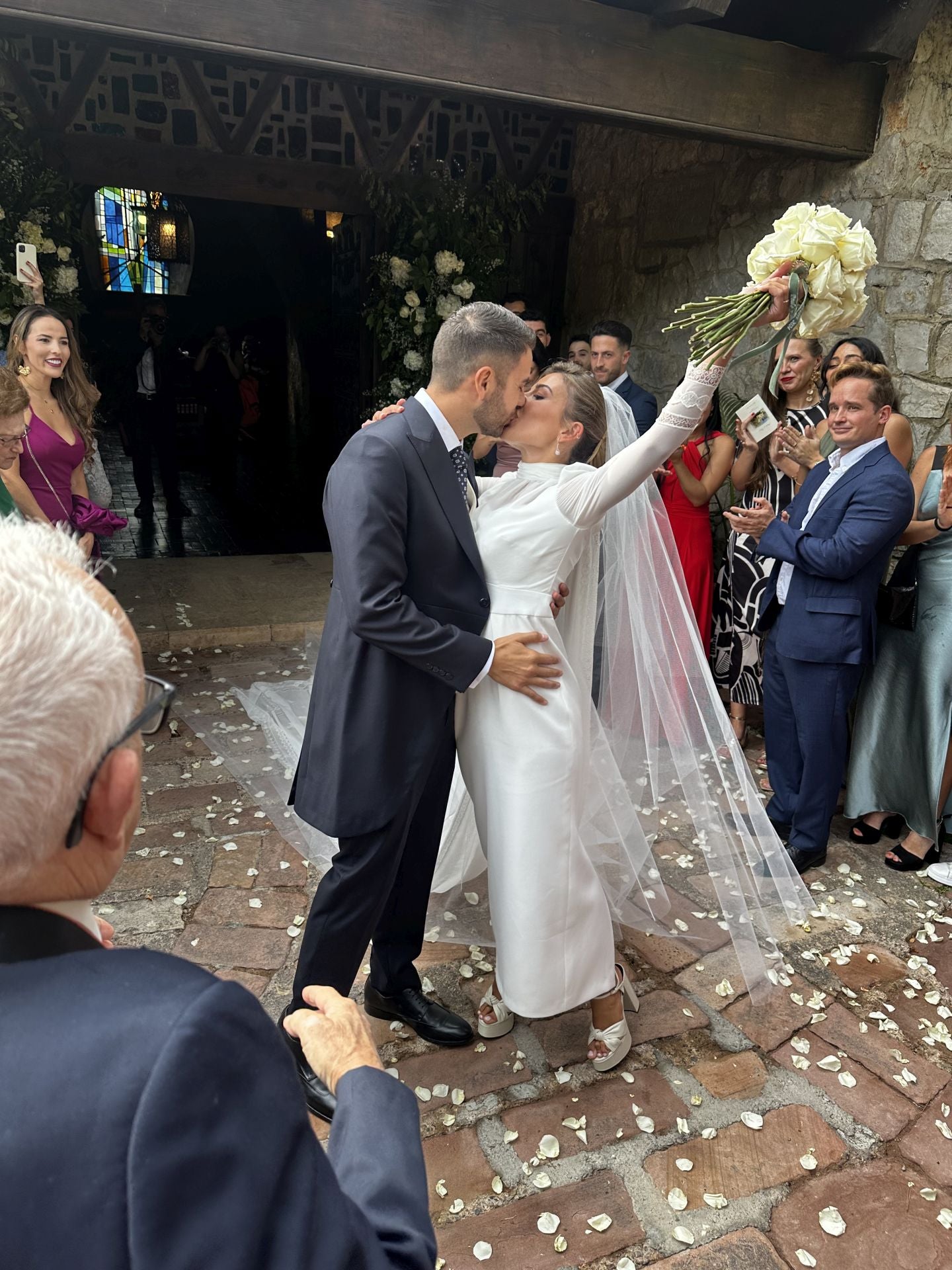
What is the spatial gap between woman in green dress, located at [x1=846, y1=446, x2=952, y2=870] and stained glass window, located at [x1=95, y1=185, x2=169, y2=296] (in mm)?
13530

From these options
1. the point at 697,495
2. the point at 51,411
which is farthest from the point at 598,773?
the point at 51,411

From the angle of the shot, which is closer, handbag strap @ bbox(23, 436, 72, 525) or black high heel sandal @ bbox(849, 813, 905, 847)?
black high heel sandal @ bbox(849, 813, 905, 847)

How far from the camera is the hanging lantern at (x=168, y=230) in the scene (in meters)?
11.6

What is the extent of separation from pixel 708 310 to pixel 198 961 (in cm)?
243

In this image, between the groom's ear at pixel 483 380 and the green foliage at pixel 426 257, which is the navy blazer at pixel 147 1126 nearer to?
the groom's ear at pixel 483 380

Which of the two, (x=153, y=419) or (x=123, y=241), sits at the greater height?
(x=123, y=241)

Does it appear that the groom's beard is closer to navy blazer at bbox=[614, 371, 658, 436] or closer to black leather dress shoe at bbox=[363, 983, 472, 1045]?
black leather dress shoe at bbox=[363, 983, 472, 1045]

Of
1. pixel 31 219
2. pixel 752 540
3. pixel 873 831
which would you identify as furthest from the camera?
pixel 31 219

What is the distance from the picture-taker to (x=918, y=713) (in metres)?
3.81

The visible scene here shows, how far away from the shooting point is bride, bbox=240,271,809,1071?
7.91 feet

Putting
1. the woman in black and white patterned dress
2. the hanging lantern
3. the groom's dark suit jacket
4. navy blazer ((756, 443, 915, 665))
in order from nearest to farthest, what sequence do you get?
1. the groom's dark suit jacket
2. navy blazer ((756, 443, 915, 665))
3. the woman in black and white patterned dress
4. the hanging lantern

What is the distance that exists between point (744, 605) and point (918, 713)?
44.1 inches

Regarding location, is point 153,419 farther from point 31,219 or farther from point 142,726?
point 142,726

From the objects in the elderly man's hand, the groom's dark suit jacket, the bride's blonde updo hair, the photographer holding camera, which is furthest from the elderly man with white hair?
the photographer holding camera
